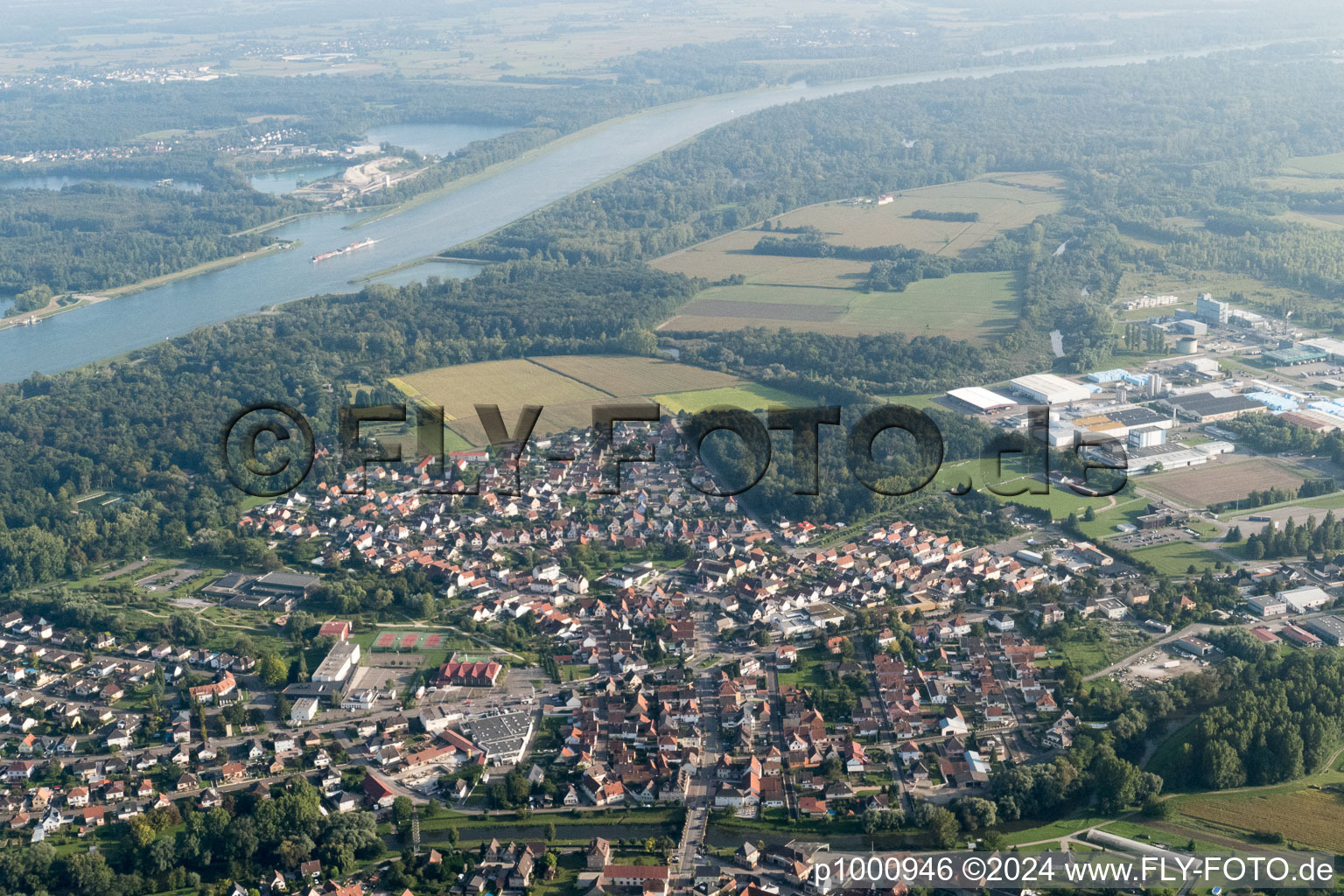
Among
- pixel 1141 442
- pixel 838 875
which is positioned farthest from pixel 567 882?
pixel 1141 442

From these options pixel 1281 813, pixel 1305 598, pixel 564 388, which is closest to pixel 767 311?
pixel 564 388

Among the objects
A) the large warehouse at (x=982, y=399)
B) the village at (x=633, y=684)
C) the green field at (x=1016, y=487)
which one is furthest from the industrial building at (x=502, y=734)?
the large warehouse at (x=982, y=399)

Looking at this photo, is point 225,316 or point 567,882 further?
point 225,316

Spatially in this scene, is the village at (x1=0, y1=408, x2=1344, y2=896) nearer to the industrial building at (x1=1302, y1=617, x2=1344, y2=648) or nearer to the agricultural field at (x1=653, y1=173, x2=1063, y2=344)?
the industrial building at (x1=1302, y1=617, x2=1344, y2=648)

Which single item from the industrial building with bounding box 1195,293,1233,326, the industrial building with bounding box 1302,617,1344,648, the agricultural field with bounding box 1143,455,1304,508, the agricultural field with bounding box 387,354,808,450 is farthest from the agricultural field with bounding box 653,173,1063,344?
the industrial building with bounding box 1302,617,1344,648

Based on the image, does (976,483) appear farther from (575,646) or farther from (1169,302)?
(1169,302)

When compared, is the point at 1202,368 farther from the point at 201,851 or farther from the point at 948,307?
the point at 201,851
